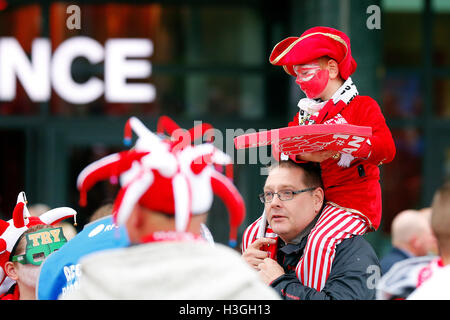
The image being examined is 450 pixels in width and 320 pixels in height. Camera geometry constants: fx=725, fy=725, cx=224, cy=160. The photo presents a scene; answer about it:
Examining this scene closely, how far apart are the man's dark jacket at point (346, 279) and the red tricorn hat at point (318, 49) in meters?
0.70

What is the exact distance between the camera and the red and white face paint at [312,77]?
9.46 ft

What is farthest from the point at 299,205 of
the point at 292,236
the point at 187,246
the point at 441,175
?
the point at 441,175

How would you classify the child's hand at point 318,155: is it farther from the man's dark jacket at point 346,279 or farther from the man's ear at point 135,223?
the man's ear at point 135,223

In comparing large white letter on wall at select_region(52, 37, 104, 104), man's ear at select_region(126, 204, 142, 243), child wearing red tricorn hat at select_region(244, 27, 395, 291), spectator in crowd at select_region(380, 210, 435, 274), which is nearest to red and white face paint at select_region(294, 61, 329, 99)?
child wearing red tricorn hat at select_region(244, 27, 395, 291)

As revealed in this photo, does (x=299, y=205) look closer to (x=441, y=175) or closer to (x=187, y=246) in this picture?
(x=187, y=246)

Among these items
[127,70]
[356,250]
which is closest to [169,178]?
[356,250]

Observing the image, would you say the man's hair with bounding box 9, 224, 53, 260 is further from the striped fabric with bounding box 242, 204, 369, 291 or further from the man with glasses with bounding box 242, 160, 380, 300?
the striped fabric with bounding box 242, 204, 369, 291

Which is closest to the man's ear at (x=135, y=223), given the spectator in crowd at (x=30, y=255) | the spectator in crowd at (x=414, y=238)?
the spectator in crowd at (x=30, y=255)

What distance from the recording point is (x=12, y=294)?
3.34m

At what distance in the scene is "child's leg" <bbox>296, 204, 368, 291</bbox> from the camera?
2.82 m

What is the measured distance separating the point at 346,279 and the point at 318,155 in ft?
1.67

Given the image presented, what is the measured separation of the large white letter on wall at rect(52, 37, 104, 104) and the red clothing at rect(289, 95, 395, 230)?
17.0 feet

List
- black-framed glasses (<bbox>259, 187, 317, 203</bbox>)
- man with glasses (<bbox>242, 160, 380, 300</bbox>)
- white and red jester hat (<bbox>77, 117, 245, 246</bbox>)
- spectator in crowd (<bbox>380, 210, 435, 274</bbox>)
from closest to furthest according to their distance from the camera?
1. white and red jester hat (<bbox>77, 117, 245, 246</bbox>)
2. man with glasses (<bbox>242, 160, 380, 300</bbox>)
3. black-framed glasses (<bbox>259, 187, 317, 203</bbox>)
4. spectator in crowd (<bbox>380, 210, 435, 274</bbox>)
